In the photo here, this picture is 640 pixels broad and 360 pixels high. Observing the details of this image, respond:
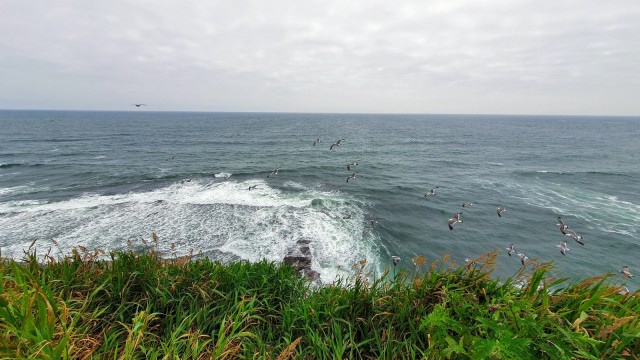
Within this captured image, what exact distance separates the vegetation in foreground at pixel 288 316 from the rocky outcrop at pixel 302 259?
9.18 meters

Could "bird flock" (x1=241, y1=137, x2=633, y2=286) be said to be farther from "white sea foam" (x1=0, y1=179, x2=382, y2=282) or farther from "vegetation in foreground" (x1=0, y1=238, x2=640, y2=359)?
"vegetation in foreground" (x1=0, y1=238, x2=640, y2=359)

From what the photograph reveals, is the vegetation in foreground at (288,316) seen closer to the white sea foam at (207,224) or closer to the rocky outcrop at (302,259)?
the rocky outcrop at (302,259)

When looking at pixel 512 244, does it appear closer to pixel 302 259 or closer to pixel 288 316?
pixel 302 259

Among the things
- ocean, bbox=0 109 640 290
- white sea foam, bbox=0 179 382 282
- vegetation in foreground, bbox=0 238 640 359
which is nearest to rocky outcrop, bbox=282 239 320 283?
white sea foam, bbox=0 179 382 282

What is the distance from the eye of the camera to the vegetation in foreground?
3723 millimetres

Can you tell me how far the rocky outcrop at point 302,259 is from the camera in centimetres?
1604

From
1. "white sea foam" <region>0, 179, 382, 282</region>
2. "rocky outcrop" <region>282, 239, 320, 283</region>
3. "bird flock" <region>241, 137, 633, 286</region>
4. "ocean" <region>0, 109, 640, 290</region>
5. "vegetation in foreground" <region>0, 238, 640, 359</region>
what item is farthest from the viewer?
"ocean" <region>0, 109, 640, 290</region>

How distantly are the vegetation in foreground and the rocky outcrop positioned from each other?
361 inches

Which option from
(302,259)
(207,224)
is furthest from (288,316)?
(207,224)

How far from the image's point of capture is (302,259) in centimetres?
1767

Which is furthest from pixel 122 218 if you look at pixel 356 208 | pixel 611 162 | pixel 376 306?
pixel 611 162

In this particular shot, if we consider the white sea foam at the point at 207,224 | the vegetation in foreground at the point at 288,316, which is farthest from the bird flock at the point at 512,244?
the vegetation in foreground at the point at 288,316

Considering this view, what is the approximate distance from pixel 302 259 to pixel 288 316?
12262 mm

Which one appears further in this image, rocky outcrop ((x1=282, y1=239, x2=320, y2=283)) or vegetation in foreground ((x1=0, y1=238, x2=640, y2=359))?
rocky outcrop ((x1=282, y1=239, x2=320, y2=283))
